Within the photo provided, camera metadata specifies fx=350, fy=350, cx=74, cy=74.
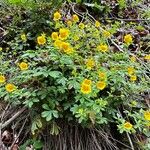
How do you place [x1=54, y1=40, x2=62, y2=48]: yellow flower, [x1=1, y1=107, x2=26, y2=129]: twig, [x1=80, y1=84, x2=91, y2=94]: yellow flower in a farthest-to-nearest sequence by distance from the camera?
[x1=1, y1=107, x2=26, y2=129]: twig → [x1=54, y1=40, x2=62, y2=48]: yellow flower → [x1=80, y1=84, x2=91, y2=94]: yellow flower

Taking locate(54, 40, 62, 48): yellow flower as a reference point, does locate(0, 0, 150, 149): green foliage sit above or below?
below

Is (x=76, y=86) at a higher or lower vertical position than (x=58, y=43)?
lower

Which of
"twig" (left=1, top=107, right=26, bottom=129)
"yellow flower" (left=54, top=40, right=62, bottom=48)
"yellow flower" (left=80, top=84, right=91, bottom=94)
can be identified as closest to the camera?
"yellow flower" (left=80, top=84, right=91, bottom=94)

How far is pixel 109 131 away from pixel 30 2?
39.9 inches

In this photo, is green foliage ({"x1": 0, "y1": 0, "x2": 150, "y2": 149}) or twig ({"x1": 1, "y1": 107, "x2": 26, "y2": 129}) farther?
twig ({"x1": 1, "y1": 107, "x2": 26, "y2": 129})

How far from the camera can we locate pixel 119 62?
1898 mm

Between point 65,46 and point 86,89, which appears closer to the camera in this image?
point 86,89

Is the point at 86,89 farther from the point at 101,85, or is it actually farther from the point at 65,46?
the point at 65,46

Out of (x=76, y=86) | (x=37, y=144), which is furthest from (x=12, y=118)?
(x=76, y=86)

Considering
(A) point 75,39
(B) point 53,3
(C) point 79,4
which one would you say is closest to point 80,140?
(A) point 75,39

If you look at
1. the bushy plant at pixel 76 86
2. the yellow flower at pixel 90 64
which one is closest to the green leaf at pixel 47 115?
the bushy plant at pixel 76 86

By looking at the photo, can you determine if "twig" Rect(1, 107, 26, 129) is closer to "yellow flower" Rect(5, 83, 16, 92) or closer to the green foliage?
the green foliage

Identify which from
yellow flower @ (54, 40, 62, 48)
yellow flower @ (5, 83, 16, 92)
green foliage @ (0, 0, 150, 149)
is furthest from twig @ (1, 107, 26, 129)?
yellow flower @ (54, 40, 62, 48)

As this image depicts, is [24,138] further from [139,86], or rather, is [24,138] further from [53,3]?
[53,3]
